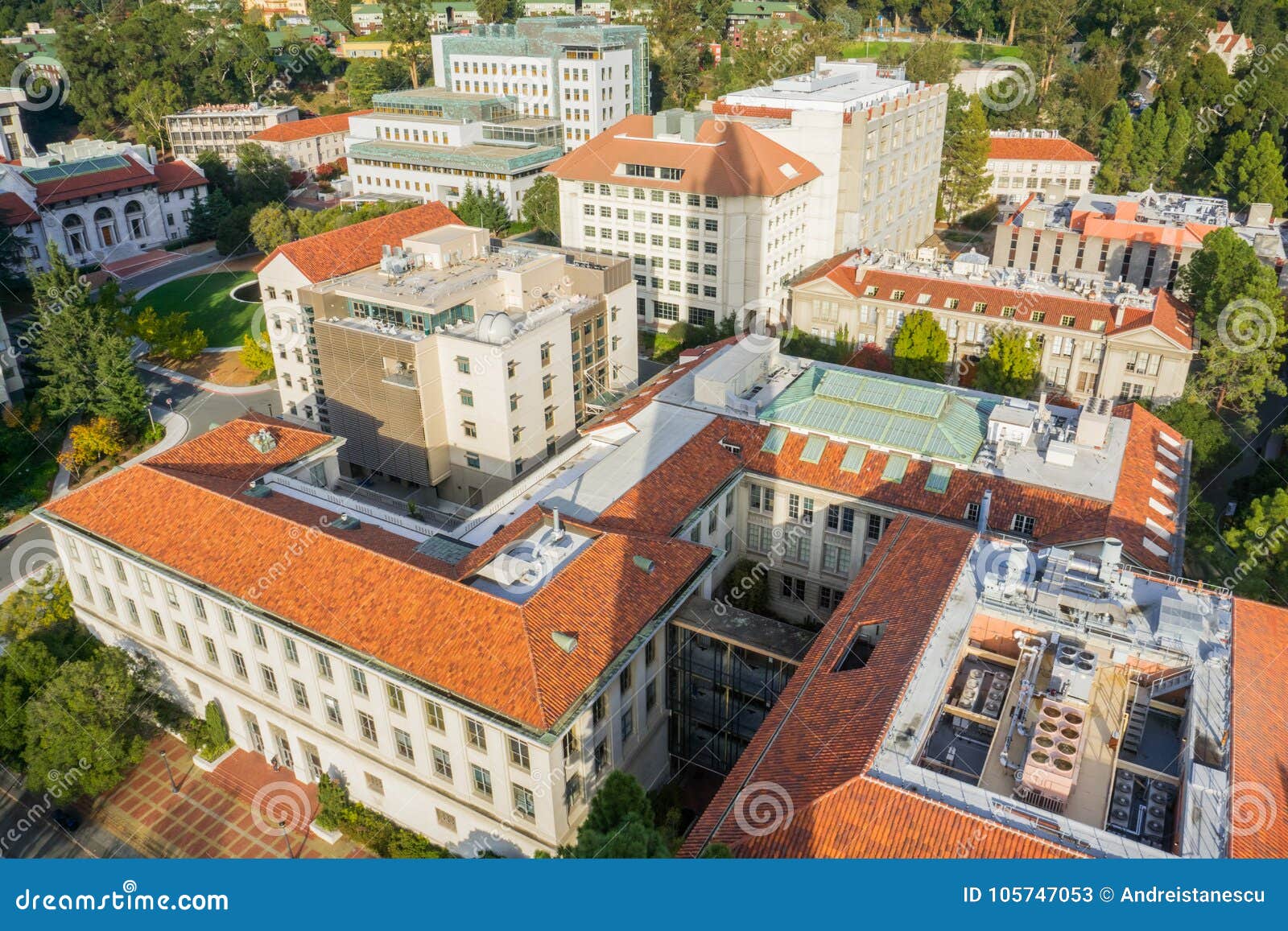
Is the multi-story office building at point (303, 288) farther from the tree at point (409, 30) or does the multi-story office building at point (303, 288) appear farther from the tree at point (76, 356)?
the tree at point (409, 30)

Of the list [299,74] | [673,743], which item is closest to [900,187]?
[673,743]

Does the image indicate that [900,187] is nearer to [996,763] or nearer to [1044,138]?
[1044,138]

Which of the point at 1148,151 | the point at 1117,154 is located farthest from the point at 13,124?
the point at 1148,151

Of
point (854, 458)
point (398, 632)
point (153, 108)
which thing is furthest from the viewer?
point (153, 108)

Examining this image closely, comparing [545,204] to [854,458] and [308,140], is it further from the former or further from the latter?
[854,458]

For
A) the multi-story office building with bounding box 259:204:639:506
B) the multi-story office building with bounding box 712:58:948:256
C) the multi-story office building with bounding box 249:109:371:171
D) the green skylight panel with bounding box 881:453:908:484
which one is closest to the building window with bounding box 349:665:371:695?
the multi-story office building with bounding box 259:204:639:506

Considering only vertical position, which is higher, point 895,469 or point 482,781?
point 895,469
